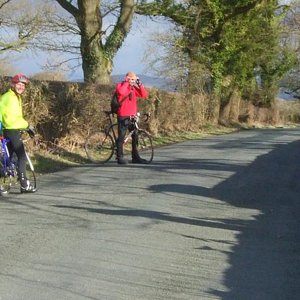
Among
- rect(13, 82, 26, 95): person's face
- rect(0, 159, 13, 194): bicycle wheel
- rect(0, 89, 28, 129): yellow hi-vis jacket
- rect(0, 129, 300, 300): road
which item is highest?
rect(13, 82, 26, 95): person's face

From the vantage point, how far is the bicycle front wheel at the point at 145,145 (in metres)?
14.2

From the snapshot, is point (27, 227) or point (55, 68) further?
point (55, 68)

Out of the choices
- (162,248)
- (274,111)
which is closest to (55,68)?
(274,111)

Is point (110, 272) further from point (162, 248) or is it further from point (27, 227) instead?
point (27, 227)

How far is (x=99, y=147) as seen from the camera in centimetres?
1438

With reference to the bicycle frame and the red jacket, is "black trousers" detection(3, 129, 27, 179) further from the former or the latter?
the red jacket

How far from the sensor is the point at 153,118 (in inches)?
854

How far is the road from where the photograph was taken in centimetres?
537

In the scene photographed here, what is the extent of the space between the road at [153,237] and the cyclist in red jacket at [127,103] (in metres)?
1.43

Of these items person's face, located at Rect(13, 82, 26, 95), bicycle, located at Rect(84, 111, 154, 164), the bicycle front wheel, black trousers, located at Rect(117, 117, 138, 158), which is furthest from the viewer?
the bicycle front wheel

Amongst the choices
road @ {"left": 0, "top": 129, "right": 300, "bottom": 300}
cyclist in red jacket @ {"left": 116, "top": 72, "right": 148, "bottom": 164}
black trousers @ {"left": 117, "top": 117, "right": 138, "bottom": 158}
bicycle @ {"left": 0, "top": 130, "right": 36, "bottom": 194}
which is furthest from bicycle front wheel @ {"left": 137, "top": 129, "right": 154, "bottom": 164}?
bicycle @ {"left": 0, "top": 130, "right": 36, "bottom": 194}

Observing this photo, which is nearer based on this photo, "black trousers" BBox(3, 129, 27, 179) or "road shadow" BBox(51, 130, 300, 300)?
"road shadow" BBox(51, 130, 300, 300)

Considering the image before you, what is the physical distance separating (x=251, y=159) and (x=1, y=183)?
7.03 metres

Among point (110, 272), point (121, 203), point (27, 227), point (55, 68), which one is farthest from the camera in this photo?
point (55, 68)
